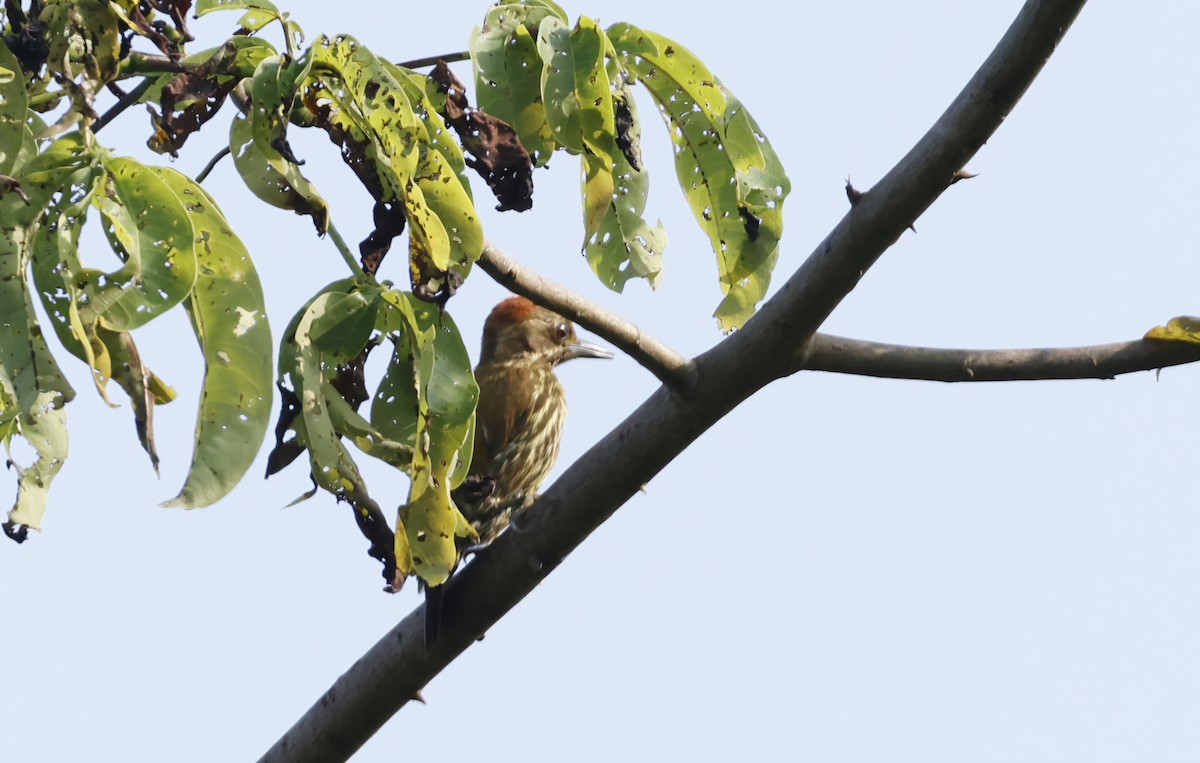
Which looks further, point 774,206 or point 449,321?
point 774,206

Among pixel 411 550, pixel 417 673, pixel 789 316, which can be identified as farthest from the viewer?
pixel 417 673

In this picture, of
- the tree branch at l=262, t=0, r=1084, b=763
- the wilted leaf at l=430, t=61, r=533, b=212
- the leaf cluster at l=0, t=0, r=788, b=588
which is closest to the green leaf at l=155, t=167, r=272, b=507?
the leaf cluster at l=0, t=0, r=788, b=588

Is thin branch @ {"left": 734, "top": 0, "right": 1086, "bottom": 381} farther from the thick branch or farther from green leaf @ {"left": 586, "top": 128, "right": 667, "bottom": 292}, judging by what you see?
green leaf @ {"left": 586, "top": 128, "right": 667, "bottom": 292}

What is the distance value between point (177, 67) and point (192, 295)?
437mm

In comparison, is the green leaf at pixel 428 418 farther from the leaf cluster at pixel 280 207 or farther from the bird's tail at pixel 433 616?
the bird's tail at pixel 433 616

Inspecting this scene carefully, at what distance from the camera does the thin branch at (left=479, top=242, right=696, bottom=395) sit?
3711 mm

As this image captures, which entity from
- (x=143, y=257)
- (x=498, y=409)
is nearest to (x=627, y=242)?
(x=143, y=257)

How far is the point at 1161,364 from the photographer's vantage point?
3.74 metres

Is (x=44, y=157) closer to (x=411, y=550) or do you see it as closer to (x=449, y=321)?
(x=449, y=321)

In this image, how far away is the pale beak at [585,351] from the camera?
22.5 ft

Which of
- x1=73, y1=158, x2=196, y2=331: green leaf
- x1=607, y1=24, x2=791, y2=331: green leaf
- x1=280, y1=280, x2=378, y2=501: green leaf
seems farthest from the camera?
x1=607, y1=24, x2=791, y2=331: green leaf

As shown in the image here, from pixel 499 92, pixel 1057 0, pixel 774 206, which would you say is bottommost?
pixel 499 92

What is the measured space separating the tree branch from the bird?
1.28m

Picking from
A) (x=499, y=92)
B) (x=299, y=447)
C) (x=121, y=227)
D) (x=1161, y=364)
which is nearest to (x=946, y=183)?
(x=1161, y=364)
